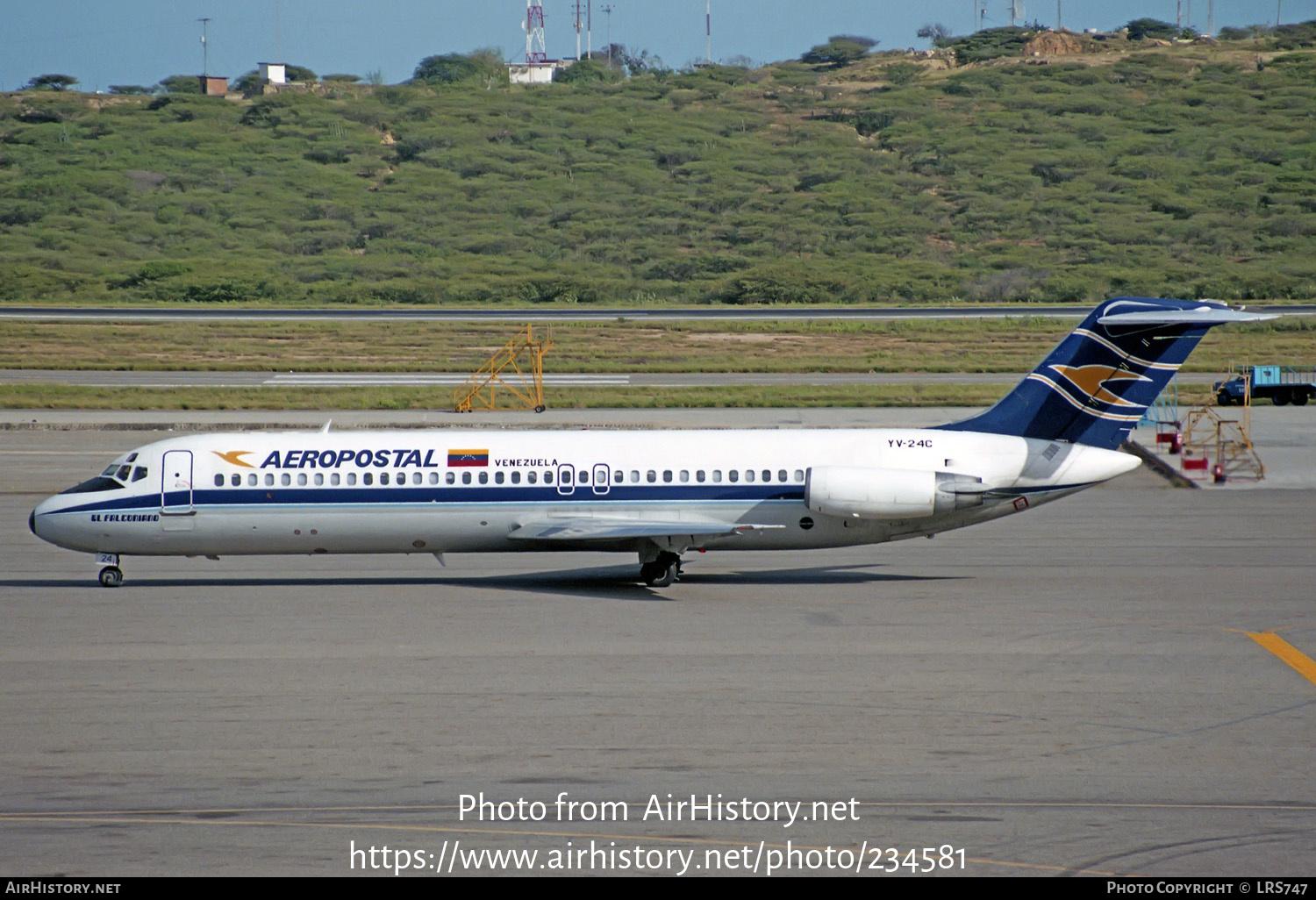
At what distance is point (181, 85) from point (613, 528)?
6692 inches

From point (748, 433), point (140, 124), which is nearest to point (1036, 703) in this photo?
point (748, 433)

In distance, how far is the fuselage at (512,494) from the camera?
23.2m

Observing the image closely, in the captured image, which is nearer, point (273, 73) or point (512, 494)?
point (512, 494)

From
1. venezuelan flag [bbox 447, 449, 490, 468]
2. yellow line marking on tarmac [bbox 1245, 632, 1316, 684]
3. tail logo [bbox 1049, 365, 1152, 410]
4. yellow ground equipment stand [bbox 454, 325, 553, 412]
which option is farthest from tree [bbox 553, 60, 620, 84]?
yellow line marking on tarmac [bbox 1245, 632, 1316, 684]

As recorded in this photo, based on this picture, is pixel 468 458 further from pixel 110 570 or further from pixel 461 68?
pixel 461 68

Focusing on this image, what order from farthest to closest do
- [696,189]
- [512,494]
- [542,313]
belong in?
[696,189]
[542,313]
[512,494]

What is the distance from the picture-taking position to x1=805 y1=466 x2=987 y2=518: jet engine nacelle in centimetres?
2264

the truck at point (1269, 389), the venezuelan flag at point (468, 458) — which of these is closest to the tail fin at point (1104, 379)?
the venezuelan flag at point (468, 458)

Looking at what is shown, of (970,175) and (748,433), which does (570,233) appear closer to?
(970,175)

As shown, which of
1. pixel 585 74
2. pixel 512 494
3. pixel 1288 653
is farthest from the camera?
pixel 585 74

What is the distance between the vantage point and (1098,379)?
77.0ft

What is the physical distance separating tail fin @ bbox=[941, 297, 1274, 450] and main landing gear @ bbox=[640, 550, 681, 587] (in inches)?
249

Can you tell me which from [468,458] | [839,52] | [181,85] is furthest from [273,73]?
[468,458]

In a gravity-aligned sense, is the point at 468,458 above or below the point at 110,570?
above
